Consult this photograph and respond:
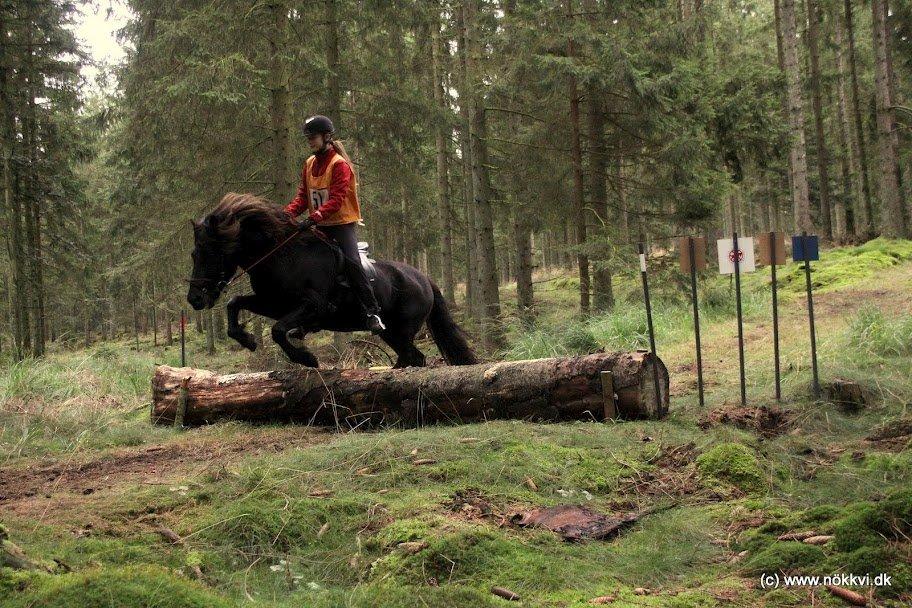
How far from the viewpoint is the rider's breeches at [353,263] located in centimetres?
803

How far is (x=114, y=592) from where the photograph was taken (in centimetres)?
272

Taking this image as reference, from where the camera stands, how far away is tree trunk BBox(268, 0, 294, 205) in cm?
1142

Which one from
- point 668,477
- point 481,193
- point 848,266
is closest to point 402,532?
point 668,477

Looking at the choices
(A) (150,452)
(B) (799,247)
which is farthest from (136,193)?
(B) (799,247)

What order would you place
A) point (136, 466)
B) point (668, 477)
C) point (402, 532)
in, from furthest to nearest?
1. point (136, 466)
2. point (668, 477)
3. point (402, 532)

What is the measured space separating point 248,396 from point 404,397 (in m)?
1.83

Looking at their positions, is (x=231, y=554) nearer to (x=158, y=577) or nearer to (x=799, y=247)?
(x=158, y=577)

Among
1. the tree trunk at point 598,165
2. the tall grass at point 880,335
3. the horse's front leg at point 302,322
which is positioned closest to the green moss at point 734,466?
the horse's front leg at point 302,322

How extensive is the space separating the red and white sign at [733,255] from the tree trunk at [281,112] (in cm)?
686

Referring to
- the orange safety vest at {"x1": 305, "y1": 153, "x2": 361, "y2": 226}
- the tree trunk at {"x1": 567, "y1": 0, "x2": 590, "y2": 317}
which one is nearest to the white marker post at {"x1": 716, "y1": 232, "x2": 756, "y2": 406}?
the orange safety vest at {"x1": 305, "y1": 153, "x2": 361, "y2": 226}

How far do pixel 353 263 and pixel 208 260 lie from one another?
60.9 inches

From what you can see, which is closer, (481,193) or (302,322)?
(302,322)

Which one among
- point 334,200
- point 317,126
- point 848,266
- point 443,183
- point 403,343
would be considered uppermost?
point 443,183

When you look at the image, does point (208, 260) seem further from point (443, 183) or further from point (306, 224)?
point (443, 183)
